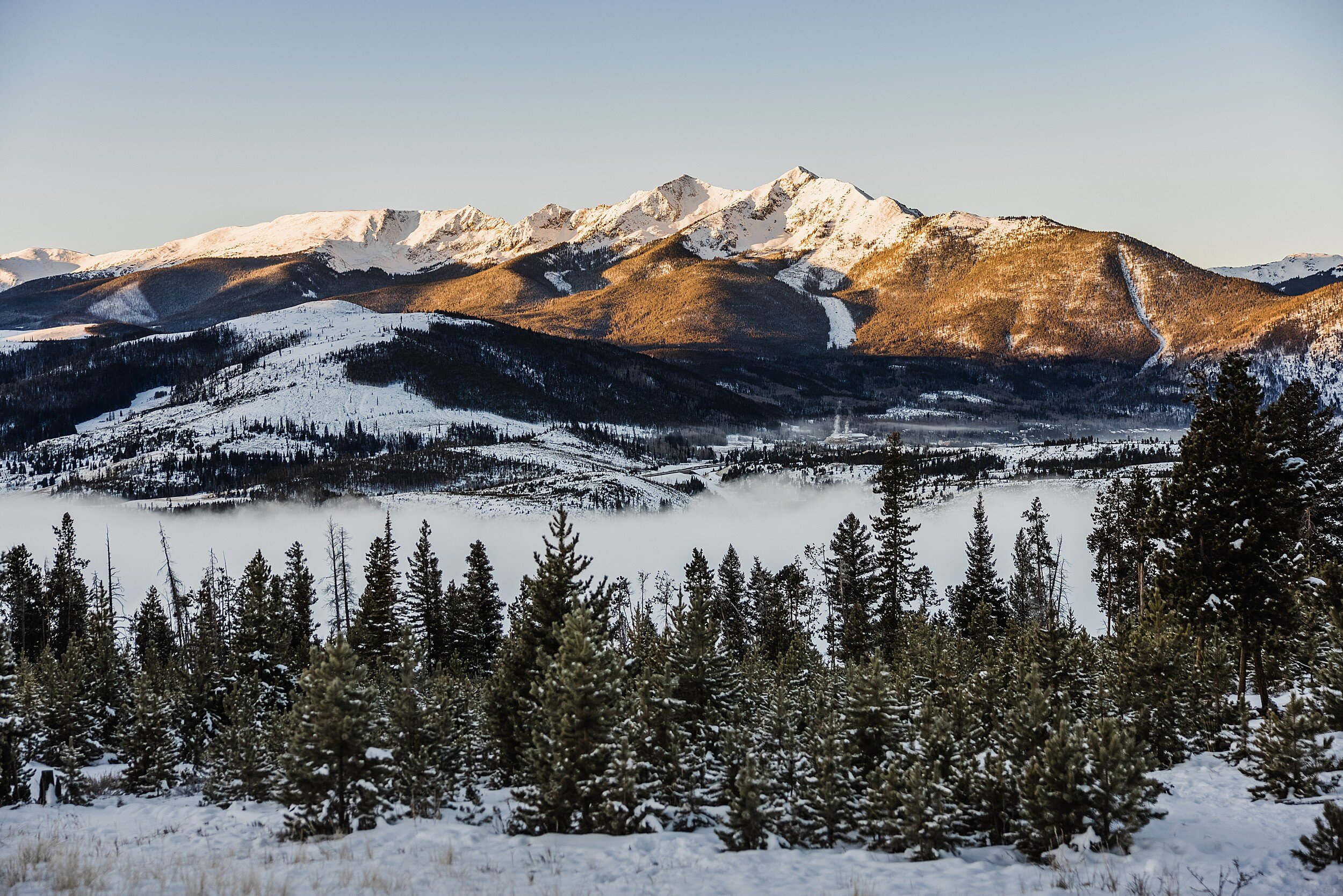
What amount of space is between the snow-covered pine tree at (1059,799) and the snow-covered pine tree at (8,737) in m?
29.4

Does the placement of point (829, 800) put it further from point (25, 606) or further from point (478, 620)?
point (25, 606)

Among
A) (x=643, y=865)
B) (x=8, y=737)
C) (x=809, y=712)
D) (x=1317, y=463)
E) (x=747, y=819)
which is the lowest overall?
(x=809, y=712)

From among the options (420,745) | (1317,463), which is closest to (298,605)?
(420,745)

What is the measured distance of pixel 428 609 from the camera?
62.6 metres

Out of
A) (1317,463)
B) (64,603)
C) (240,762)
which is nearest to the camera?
(240,762)

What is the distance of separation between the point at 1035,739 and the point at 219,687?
132 feet

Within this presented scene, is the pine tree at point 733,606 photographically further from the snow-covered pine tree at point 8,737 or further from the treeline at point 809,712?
the snow-covered pine tree at point 8,737

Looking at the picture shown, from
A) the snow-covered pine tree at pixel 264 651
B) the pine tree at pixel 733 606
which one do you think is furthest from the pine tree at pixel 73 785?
the pine tree at pixel 733 606

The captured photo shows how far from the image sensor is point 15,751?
91.2 ft

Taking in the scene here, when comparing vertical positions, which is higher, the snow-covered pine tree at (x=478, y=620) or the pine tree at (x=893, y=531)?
the pine tree at (x=893, y=531)

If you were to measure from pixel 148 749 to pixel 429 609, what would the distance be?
98.1 feet

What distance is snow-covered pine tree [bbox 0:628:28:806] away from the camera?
84.3 ft

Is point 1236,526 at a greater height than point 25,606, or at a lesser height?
greater

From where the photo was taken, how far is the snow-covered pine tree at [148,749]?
32.5 meters
